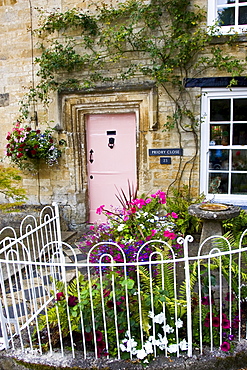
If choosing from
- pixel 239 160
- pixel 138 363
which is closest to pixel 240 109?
pixel 239 160

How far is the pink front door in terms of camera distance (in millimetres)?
6398

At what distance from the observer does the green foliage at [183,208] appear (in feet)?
18.2

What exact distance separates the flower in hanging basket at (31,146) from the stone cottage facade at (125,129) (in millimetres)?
212

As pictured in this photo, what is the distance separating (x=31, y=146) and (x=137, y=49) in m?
2.72

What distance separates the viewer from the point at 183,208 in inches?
225

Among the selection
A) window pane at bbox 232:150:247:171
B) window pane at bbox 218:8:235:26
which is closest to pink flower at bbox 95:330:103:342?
window pane at bbox 232:150:247:171

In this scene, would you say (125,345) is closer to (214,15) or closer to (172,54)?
(172,54)

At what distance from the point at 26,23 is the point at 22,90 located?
1.32m

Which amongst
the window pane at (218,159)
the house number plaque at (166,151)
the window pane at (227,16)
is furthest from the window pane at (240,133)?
the window pane at (227,16)

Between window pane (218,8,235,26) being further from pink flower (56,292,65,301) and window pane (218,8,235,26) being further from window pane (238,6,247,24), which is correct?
pink flower (56,292,65,301)

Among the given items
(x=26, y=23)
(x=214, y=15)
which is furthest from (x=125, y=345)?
(x=26, y=23)

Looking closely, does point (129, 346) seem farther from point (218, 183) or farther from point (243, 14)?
point (243, 14)

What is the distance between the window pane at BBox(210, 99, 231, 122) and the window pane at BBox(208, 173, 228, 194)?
1.01 meters

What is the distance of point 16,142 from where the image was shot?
6406 mm
